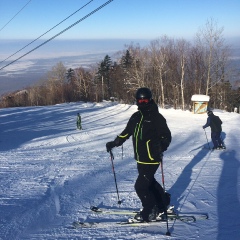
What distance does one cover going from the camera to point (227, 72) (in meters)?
36.1

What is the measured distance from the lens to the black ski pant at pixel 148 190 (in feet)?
13.7

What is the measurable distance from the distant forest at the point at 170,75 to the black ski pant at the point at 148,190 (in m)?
30.6

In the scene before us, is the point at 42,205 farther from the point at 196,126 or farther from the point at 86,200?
the point at 196,126

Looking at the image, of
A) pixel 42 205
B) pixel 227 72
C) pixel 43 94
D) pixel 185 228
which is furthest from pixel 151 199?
pixel 43 94

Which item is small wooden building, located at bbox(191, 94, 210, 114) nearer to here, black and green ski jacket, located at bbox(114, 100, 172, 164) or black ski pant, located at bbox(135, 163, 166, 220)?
black ski pant, located at bbox(135, 163, 166, 220)

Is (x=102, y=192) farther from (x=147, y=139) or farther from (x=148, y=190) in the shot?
(x=147, y=139)

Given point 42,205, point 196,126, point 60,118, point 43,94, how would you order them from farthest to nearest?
point 43,94
point 60,118
point 196,126
point 42,205

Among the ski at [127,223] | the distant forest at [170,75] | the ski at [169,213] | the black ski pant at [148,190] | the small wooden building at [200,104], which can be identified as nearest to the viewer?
the black ski pant at [148,190]

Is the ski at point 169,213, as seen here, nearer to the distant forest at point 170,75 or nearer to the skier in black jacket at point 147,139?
the skier in black jacket at point 147,139

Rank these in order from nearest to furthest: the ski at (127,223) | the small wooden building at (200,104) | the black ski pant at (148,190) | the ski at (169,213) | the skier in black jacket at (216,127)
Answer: the black ski pant at (148,190) < the ski at (127,223) < the ski at (169,213) < the skier in black jacket at (216,127) < the small wooden building at (200,104)

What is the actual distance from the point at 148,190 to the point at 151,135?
83 centimetres

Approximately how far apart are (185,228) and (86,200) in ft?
6.92

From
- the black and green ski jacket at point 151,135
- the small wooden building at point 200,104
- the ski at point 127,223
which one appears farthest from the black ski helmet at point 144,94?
the small wooden building at point 200,104

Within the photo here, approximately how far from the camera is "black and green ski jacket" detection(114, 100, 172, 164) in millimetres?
4043
